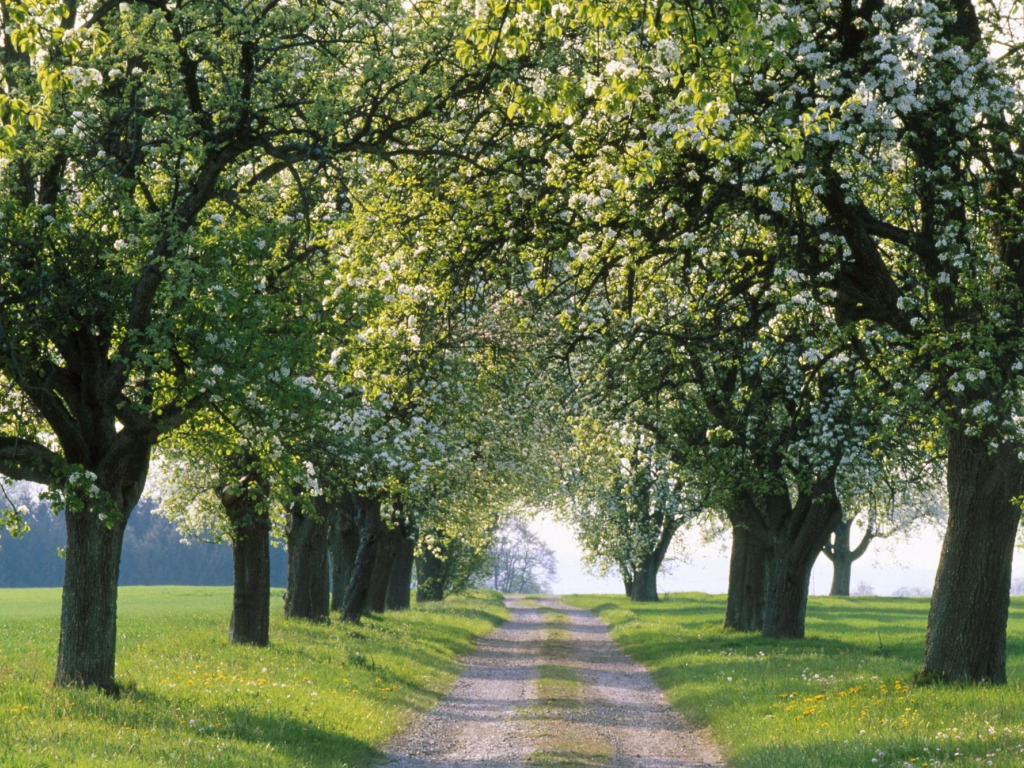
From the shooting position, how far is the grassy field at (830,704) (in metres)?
12.6

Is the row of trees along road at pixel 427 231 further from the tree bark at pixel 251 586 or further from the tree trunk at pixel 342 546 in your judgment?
the tree trunk at pixel 342 546

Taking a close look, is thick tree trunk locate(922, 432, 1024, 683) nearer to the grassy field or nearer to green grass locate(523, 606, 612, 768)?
the grassy field

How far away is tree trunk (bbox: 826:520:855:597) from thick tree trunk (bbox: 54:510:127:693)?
209 feet

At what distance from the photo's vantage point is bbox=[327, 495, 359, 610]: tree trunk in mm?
39625

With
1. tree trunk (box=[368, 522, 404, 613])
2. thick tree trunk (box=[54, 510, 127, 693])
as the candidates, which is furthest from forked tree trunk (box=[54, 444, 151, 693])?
tree trunk (box=[368, 522, 404, 613])

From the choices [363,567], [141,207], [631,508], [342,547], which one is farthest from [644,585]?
[141,207]

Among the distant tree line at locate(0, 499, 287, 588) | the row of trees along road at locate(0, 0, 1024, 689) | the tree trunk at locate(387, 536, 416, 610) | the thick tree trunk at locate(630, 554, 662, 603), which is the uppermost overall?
the row of trees along road at locate(0, 0, 1024, 689)

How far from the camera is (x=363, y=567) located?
114 ft

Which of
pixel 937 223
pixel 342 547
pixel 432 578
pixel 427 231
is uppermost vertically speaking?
pixel 937 223

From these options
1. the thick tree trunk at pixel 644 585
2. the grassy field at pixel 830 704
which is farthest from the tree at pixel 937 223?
the thick tree trunk at pixel 644 585

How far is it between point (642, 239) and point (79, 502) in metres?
8.72

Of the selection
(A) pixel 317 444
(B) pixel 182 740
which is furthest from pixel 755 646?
(B) pixel 182 740

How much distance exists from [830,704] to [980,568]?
3.27 meters

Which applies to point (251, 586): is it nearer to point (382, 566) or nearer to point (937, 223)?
Answer: point (382, 566)
